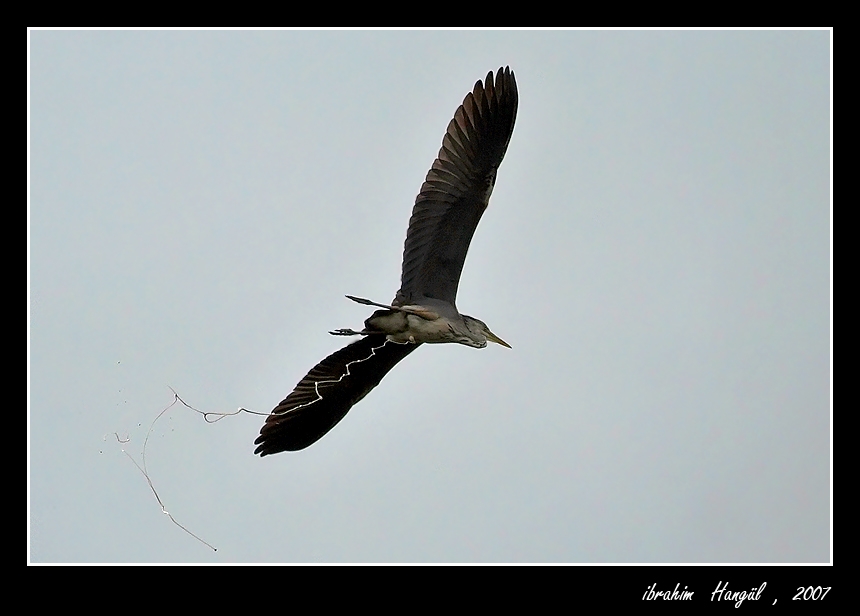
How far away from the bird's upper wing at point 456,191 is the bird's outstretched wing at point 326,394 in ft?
2.26

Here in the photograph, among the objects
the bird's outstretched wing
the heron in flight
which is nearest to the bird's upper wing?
the heron in flight

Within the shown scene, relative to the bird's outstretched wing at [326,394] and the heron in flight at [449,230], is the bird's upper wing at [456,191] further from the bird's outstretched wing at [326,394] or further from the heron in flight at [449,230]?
the bird's outstretched wing at [326,394]

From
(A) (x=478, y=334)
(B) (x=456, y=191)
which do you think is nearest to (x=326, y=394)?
(A) (x=478, y=334)

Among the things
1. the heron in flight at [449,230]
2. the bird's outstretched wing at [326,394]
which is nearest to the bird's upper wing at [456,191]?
the heron in flight at [449,230]

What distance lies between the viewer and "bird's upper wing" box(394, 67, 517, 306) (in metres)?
13.0

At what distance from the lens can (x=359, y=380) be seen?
44.7 ft

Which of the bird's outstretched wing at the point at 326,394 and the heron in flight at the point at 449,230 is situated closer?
the heron in flight at the point at 449,230

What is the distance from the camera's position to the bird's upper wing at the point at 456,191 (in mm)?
12969

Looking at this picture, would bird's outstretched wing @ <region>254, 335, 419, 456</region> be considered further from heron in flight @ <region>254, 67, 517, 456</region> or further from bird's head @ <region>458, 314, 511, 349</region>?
bird's head @ <region>458, 314, 511, 349</region>

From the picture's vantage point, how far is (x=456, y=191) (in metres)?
13.0

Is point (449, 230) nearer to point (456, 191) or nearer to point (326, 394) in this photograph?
point (456, 191)
